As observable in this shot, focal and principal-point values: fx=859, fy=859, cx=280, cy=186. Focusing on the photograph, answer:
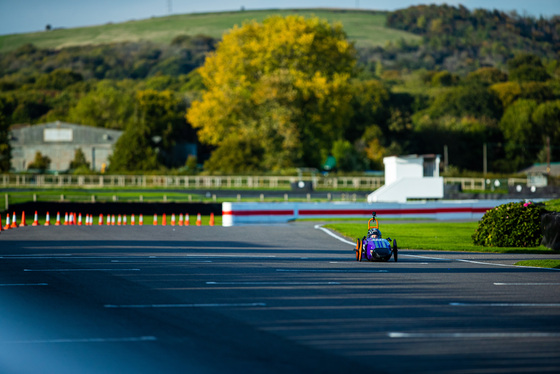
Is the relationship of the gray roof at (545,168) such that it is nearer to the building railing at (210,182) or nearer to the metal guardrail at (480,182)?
the metal guardrail at (480,182)

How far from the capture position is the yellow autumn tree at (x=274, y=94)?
281 ft

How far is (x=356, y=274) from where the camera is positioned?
16688 millimetres

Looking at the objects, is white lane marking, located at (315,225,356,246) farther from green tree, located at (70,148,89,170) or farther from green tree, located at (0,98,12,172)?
green tree, located at (70,148,89,170)

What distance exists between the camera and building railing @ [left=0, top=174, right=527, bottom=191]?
3125 inches

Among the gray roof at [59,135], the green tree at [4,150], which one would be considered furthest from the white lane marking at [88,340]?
the gray roof at [59,135]

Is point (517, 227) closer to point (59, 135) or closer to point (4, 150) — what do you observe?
point (4, 150)

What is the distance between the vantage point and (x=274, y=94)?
8425 centimetres

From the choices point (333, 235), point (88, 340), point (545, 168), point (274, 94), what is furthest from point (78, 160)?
point (88, 340)

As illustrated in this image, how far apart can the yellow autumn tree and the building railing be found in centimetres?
582

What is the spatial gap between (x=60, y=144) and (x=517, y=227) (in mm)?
90853

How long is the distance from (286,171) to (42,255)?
61.8m

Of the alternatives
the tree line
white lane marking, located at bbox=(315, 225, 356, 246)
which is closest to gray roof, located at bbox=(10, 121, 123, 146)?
the tree line

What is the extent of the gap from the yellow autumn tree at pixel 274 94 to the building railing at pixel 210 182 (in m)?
5.82

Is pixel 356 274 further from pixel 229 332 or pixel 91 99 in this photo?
pixel 91 99
